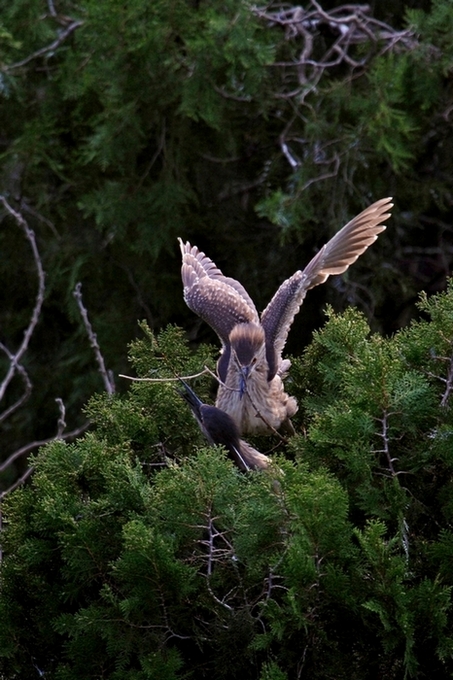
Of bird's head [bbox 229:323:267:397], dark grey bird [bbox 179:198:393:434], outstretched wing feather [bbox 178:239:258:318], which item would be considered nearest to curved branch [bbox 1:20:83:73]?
outstretched wing feather [bbox 178:239:258:318]

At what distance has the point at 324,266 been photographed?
15.4ft

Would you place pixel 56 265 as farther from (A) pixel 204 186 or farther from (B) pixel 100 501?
(B) pixel 100 501

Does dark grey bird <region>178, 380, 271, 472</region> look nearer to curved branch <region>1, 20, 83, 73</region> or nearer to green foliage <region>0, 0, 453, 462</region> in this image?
green foliage <region>0, 0, 453, 462</region>

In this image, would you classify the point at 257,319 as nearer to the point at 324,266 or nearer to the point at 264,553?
the point at 324,266

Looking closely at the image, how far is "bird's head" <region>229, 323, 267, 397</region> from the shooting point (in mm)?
4344

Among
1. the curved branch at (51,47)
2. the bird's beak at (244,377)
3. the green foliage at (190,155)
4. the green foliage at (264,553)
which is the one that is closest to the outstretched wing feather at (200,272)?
the bird's beak at (244,377)

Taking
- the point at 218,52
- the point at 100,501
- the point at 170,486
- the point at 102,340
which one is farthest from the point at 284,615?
the point at 102,340

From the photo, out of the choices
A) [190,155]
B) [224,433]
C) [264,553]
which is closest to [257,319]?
[224,433]

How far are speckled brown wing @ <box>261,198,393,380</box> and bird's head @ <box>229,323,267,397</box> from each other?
4.9 inches

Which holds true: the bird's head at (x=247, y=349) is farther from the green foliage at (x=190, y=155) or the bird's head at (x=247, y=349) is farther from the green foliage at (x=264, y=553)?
the green foliage at (x=190, y=155)

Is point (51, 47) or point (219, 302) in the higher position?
point (51, 47)

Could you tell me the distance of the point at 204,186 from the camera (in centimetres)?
716

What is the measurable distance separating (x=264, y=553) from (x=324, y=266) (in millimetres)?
2238

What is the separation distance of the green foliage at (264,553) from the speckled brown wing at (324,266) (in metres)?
1.53
